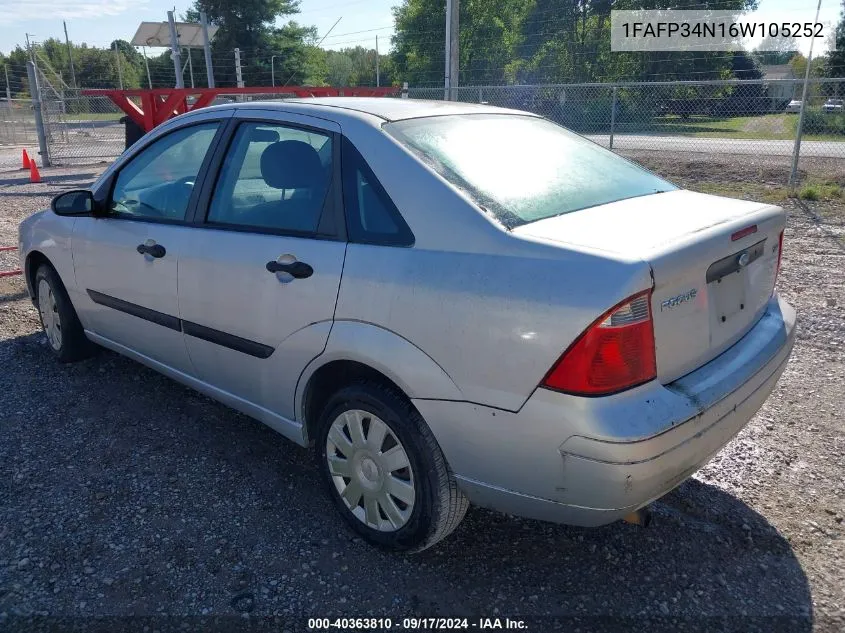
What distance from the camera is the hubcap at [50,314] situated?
181 inches

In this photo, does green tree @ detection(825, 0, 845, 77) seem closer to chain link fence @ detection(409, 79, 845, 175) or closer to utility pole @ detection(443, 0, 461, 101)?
chain link fence @ detection(409, 79, 845, 175)

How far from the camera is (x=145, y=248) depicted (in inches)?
139

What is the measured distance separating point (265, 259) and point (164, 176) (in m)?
1.29

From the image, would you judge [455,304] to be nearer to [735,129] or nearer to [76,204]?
[76,204]

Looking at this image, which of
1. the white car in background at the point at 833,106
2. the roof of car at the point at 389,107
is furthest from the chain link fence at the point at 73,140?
the white car in background at the point at 833,106

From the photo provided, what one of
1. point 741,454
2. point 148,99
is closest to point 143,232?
point 741,454

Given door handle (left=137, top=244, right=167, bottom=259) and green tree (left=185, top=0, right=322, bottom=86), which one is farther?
green tree (left=185, top=0, right=322, bottom=86)

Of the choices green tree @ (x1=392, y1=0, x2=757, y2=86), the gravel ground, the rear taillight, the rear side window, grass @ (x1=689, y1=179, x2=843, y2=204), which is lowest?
the gravel ground

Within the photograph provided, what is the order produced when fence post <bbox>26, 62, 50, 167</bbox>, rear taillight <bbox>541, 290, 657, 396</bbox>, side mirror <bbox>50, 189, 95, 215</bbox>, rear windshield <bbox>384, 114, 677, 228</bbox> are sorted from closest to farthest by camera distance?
rear taillight <bbox>541, 290, 657, 396</bbox> < rear windshield <bbox>384, 114, 677, 228</bbox> < side mirror <bbox>50, 189, 95, 215</bbox> < fence post <bbox>26, 62, 50, 167</bbox>

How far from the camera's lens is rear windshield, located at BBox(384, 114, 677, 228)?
8.25ft

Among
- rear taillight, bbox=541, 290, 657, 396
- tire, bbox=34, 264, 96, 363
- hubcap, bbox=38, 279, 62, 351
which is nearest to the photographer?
rear taillight, bbox=541, 290, 657, 396

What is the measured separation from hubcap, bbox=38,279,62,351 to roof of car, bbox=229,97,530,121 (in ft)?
7.20

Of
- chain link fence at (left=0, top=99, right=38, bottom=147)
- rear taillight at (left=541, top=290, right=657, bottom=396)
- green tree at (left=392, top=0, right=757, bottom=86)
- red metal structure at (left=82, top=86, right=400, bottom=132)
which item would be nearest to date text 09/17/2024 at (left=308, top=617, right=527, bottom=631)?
rear taillight at (left=541, top=290, right=657, bottom=396)

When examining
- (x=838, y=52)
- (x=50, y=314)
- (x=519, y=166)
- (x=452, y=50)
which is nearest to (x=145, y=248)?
(x=50, y=314)
